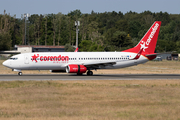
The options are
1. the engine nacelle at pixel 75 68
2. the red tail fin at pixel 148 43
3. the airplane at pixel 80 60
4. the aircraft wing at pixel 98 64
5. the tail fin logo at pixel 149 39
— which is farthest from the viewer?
the tail fin logo at pixel 149 39

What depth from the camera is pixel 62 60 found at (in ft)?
140

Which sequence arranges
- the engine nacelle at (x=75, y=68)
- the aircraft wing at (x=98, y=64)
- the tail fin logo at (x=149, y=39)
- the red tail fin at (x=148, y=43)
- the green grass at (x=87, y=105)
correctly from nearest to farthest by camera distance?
1. the green grass at (x=87, y=105)
2. the engine nacelle at (x=75, y=68)
3. the aircraft wing at (x=98, y=64)
4. the red tail fin at (x=148, y=43)
5. the tail fin logo at (x=149, y=39)

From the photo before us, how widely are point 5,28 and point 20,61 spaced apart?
367 feet

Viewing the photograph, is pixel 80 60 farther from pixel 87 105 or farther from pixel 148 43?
pixel 87 105

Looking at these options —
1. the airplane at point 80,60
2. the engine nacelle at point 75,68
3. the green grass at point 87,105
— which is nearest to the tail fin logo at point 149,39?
the airplane at point 80,60

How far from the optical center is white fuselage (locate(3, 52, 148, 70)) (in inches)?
1651

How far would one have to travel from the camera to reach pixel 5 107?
17.5 metres

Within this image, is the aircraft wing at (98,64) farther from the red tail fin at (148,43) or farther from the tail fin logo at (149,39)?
the tail fin logo at (149,39)

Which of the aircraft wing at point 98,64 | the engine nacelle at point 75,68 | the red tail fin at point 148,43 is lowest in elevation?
the engine nacelle at point 75,68

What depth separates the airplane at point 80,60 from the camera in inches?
1649

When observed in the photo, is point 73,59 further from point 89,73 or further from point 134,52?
point 134,52

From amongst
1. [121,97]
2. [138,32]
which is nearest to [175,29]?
[138,32]

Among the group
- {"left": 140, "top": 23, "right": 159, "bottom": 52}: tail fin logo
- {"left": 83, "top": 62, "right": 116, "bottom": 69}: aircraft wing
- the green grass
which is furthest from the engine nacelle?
the green grass

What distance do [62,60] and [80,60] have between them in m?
2.95
